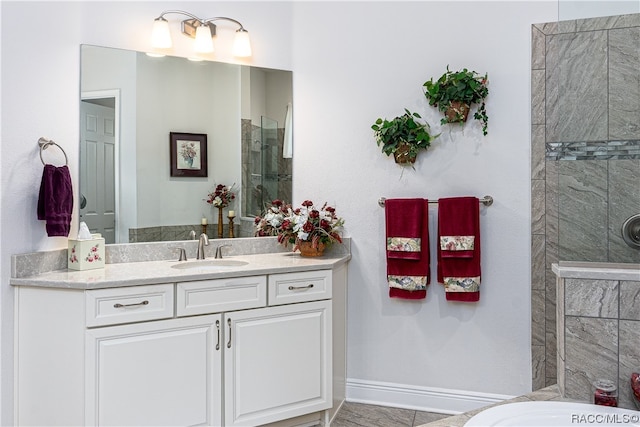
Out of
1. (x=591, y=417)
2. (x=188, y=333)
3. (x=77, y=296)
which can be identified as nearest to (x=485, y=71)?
(x=591, y=417)

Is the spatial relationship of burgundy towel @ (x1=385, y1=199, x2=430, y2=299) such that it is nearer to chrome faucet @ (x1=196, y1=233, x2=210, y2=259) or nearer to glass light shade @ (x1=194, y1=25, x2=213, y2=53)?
chrome faucet @ (x1=196, y1=233, x2=210, y2=259)

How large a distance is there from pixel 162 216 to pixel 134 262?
299 mm

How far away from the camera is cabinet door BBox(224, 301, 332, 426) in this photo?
7.88ft

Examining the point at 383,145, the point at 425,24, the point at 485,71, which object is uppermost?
the point at 425,24

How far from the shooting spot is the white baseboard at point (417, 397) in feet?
9.27

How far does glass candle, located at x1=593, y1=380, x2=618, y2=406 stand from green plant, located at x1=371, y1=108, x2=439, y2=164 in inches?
59.3

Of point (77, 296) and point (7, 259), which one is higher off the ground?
point (7, 259)

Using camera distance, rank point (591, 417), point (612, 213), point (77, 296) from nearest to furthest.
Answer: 1. point (591, 417)
2. point (612, 213)
3. point (77, 296)

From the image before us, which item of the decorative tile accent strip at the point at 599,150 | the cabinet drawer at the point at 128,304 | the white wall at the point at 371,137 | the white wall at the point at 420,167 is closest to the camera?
the decorative tile accent strip at the point at 599,150

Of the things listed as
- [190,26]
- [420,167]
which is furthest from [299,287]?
[190,26]

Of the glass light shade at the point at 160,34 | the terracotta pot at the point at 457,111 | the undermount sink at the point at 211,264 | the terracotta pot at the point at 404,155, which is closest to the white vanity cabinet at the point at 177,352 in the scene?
the undermount sink at the point at 211,264

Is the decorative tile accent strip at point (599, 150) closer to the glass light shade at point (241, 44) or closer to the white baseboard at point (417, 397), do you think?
the white baseboard at point (417, 397)

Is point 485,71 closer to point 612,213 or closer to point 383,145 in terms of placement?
point 383,145

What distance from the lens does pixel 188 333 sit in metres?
2.29
